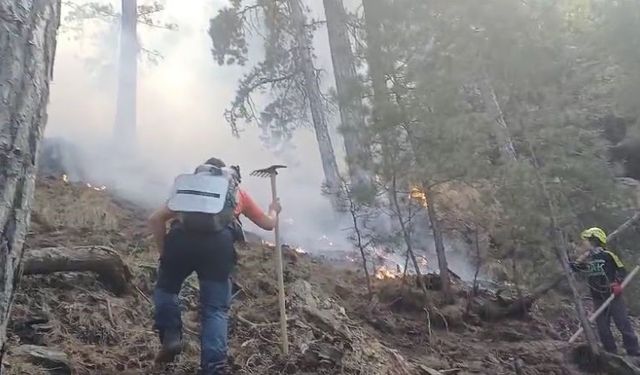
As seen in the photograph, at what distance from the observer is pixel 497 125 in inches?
334

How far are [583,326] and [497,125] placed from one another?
2863mm

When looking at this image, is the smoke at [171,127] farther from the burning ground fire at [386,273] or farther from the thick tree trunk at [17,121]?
the thick tree trunk at [17,121]

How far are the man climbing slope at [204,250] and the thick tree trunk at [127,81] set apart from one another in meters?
13.3

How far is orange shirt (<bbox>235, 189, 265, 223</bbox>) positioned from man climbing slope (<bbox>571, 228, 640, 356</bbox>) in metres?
5.27

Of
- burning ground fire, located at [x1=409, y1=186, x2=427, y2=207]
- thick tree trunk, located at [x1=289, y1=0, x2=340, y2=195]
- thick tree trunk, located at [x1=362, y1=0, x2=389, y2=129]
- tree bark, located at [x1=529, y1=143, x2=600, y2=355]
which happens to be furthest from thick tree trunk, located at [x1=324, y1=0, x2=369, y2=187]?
tree bark, located at [x1=529, y1=143, x2=600, y2=355]

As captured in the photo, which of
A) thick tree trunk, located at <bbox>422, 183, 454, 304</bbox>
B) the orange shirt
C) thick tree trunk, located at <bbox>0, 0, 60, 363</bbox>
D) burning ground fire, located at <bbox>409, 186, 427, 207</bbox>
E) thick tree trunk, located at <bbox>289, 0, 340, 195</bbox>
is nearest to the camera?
thick tree trunk, located at <bbox>0, 0, 60, 363</bbox>

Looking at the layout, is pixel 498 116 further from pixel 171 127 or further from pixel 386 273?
pixel 171 127

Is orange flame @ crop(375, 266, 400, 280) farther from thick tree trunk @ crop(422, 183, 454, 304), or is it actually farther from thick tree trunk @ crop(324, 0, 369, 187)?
thick tree trunk @ crop(324, 0, 369, 187)

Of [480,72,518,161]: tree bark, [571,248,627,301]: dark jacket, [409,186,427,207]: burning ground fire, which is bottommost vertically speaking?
[571,248,627,301]: dark jacket

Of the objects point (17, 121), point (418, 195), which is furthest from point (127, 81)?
point (17, 121)

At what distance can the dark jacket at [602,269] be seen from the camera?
8.34 meters

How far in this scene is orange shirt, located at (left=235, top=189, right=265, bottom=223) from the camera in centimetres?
459

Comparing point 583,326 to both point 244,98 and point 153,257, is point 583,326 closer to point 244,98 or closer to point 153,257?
point 153,257

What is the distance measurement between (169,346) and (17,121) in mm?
2761
